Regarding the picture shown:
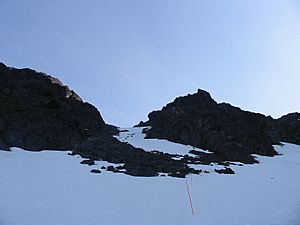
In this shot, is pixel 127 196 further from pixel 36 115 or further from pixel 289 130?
pixel 289 130

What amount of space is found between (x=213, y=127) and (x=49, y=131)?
84.0ft

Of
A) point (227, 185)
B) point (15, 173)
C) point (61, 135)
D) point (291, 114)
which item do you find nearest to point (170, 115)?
point (61, 135)

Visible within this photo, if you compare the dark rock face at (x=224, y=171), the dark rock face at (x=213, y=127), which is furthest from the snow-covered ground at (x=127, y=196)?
the dark rock face at (x=213, y=127)

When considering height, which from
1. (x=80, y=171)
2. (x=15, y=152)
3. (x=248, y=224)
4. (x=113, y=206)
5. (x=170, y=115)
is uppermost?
(x=170, y=115)

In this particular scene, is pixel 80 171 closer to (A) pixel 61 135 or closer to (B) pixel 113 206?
(B) pixel 113 206

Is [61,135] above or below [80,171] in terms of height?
above

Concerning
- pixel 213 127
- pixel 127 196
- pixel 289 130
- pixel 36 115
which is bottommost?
pixel 127 196

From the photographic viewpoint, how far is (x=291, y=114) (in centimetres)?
8631

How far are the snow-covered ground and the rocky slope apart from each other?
260 cm

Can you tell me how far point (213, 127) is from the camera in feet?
168

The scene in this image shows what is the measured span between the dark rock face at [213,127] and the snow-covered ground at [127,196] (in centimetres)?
1357

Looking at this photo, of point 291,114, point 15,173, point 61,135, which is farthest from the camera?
point 291,114

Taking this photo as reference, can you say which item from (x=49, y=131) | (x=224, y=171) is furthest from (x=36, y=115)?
(x=224, y=171)

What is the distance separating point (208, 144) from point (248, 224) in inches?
1248
